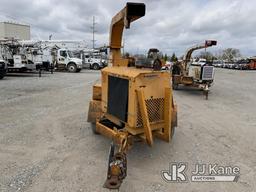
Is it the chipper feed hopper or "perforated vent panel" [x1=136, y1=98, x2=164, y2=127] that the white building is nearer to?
the chipper feed hopper

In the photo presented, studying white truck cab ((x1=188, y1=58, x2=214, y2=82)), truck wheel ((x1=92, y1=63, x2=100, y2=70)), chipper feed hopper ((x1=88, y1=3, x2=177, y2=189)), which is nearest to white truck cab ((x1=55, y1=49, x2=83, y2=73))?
truck wheel ((x1=92, y1=63, x2=100, y2=70))

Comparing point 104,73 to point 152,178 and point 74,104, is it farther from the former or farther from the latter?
point 74,104

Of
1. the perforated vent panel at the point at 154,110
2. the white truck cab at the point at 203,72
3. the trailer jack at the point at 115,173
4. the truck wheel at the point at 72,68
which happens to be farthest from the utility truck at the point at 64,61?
the trailer jack at the point at 115,173

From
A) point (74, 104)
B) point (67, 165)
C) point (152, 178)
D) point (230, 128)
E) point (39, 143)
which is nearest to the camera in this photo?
point (152, 178)

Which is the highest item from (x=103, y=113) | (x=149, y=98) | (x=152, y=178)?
(x=149, y=98)

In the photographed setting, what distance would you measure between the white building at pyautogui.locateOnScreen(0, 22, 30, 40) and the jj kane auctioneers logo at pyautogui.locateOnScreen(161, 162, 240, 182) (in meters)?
43.1

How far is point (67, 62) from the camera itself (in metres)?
28.0

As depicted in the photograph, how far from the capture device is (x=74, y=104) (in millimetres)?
9836

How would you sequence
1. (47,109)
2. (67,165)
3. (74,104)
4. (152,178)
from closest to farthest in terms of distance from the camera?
(152,178) → (67,165) → (47,109) → (74,104)

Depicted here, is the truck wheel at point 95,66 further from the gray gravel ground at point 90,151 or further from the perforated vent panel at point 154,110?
the perforated vent panel at point 154,110

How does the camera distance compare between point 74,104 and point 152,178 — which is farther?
point 74,104

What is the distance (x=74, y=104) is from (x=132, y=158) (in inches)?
209

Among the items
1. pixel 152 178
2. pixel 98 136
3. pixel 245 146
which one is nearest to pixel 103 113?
pixel 98 136

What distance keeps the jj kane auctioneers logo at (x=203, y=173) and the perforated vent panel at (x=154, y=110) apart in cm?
89
